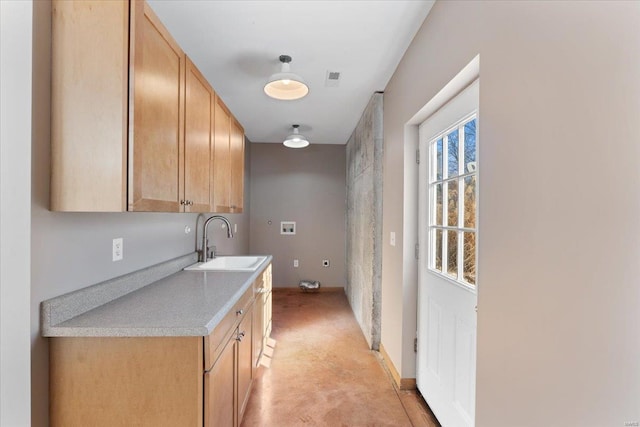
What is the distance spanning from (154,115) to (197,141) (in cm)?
50

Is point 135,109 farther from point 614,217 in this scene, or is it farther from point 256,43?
point 614,217

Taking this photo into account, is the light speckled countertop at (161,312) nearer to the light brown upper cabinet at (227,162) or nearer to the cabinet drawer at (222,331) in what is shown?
the cabinet drawer at (222,331)

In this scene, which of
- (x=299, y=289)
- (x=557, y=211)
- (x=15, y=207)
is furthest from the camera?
(x=299, y=289)

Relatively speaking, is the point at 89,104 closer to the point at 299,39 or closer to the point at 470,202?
the point at 299,39

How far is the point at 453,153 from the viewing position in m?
1.68

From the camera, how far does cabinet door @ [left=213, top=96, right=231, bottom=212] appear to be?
211cm

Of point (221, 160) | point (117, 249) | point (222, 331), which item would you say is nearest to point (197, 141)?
point (221, 160)

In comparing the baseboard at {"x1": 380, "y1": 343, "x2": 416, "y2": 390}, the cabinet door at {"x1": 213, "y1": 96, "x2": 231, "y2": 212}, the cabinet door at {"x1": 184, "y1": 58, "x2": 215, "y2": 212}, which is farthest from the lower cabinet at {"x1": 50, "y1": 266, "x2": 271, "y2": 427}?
the baseboard at {"x1": 380, "y1": 343, "x2": 416, "y2": 390}

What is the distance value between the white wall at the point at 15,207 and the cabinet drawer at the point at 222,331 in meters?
0.61

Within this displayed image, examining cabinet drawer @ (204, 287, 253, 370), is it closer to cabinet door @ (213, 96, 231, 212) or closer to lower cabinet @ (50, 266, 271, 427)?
lower cabinet @ (50, 266, 271, 427)

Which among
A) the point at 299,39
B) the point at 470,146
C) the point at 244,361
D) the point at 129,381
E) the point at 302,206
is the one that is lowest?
the point at 244,361

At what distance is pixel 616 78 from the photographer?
0.66 metres

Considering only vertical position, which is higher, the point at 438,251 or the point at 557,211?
the point at 557,211

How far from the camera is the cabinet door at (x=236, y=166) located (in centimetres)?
251
